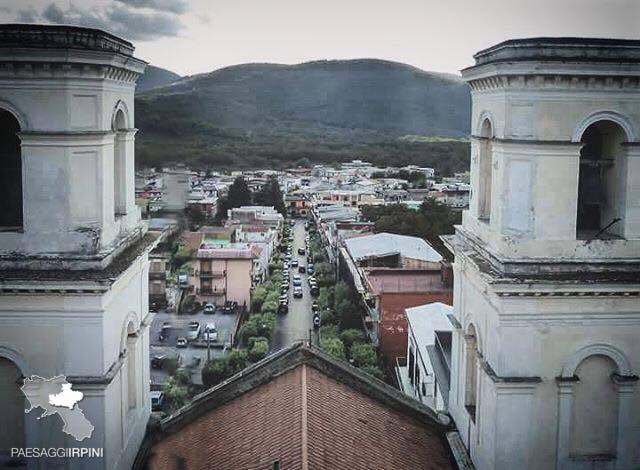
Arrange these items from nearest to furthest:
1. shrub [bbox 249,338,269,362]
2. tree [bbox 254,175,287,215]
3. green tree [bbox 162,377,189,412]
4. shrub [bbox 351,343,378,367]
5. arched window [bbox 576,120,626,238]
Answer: arched window [bbox 576,120,626,238], green tree [bbox 162,377,189,412], shrub [bbox 249,338,269,362], shrub [bbox 351,343,378,367], tree [bbox 254,175,287,215]

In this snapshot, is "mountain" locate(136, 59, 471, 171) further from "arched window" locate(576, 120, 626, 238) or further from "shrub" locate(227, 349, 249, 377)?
"shrub" locate(227, 349, 249, 377)

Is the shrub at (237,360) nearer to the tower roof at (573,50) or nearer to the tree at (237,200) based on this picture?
the tree at (237,200)

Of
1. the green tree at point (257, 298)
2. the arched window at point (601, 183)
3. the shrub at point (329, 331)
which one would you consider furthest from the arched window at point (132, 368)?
the green tree at point (257, 298)

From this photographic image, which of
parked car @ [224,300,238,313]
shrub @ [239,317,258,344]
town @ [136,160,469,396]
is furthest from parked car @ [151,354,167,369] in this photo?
parked car @ [224,300,238,313]

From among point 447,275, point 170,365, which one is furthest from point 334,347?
point 170,365

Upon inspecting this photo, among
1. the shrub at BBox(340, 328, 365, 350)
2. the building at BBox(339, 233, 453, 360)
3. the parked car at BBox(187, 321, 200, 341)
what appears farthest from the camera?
the shrub at BBox(340, 328, 365, 350)

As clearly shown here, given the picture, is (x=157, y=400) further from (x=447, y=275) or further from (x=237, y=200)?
(x=237, y=200)

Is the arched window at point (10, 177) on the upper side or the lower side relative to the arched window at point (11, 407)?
upper
